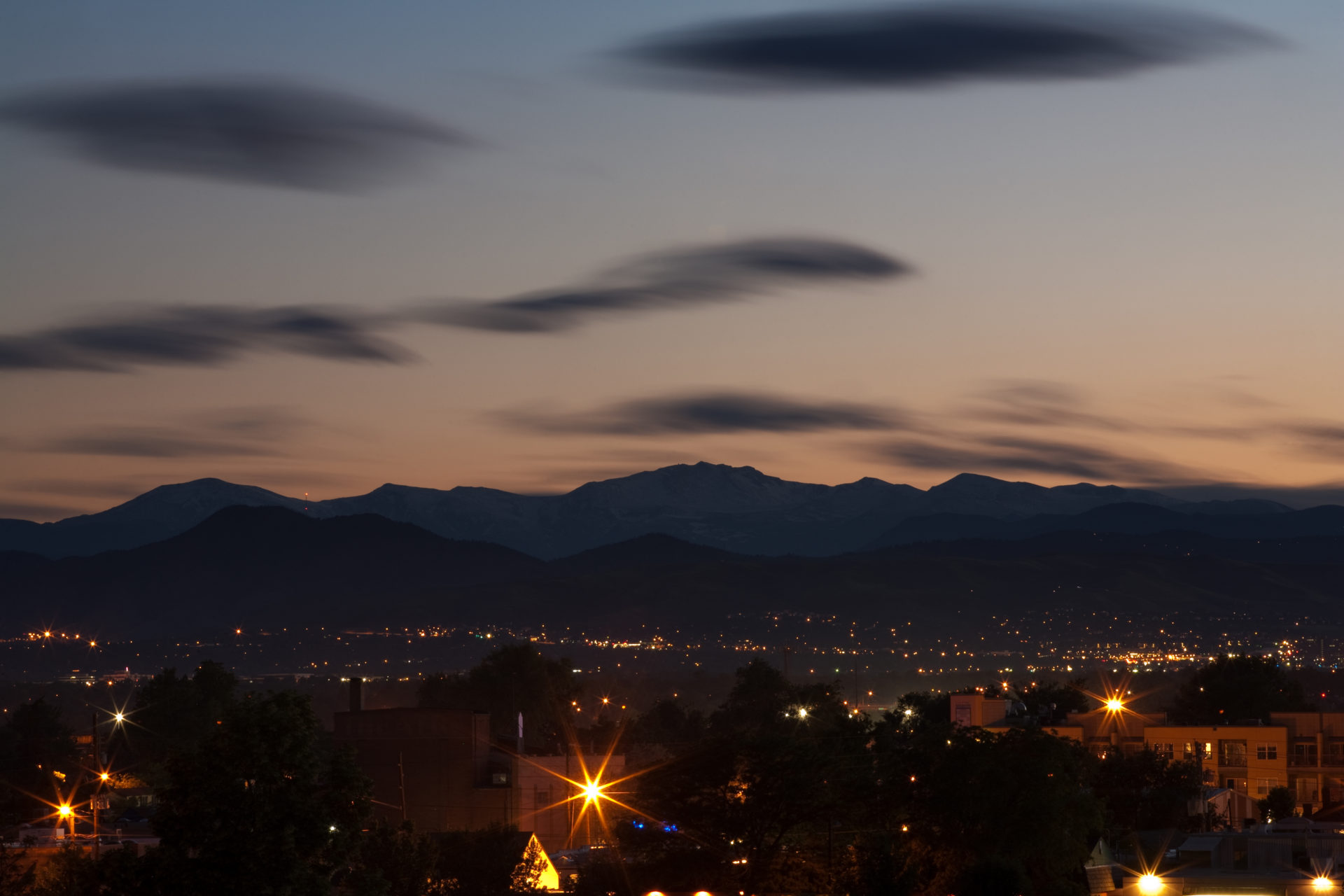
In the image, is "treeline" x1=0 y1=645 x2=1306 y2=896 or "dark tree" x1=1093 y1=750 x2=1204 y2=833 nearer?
"treeline" x1=0 y1=645 x2=1306 y2=896

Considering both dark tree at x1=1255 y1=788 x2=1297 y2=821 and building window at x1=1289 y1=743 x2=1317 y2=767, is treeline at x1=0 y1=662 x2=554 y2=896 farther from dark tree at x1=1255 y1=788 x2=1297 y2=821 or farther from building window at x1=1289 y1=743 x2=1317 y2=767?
building window at x1=1289 y1=743 x2=1317 y2=767

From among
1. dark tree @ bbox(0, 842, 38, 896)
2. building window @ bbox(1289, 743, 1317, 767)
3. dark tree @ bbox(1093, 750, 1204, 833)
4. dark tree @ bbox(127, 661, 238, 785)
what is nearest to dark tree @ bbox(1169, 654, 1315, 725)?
building window @ bbox(1289, 743, 1317, 767)

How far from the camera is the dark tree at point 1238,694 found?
171m

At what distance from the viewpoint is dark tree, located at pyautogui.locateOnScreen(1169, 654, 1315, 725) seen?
171 m

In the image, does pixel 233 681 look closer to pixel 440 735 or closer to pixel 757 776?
pixel 440 735

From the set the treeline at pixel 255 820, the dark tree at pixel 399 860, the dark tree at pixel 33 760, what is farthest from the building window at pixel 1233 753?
the treeline at pixel 255 820

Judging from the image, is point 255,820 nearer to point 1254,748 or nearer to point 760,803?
point 760,803

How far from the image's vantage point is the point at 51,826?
11488 centimetres

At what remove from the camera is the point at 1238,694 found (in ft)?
570

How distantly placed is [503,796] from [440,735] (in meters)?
6.47

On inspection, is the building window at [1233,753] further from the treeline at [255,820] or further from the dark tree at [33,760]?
the treeline at [255,820]

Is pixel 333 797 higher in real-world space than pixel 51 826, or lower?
higher

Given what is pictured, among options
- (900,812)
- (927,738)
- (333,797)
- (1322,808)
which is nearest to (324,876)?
(333,797)

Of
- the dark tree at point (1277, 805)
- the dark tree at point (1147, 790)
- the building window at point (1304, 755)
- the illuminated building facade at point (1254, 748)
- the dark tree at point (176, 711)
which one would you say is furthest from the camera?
the dark tree at point (176, 711)
